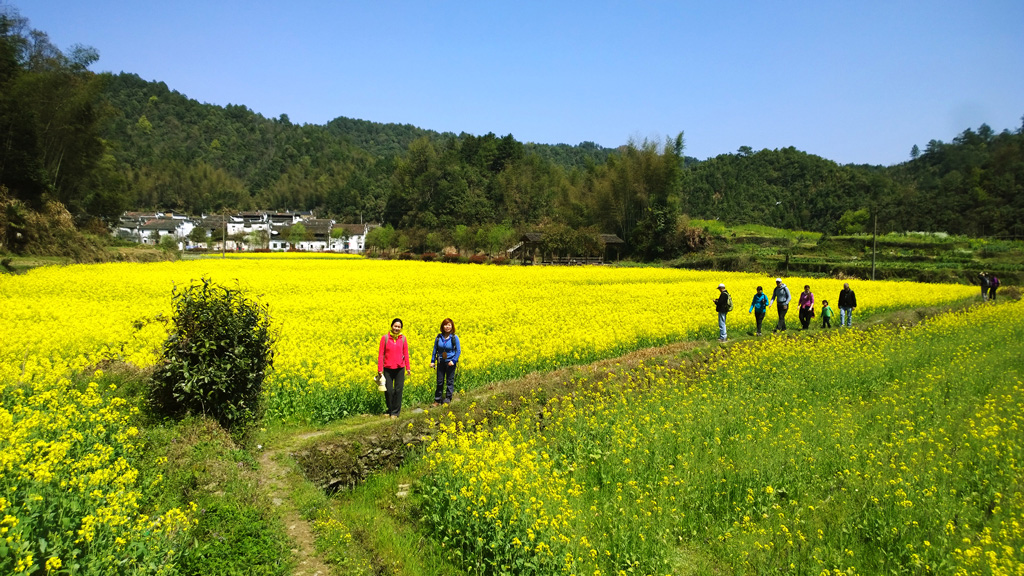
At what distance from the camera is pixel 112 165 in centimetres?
4828

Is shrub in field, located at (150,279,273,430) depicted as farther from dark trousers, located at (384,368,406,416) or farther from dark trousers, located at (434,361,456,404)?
dark trousers, located at (434,361,456,404)

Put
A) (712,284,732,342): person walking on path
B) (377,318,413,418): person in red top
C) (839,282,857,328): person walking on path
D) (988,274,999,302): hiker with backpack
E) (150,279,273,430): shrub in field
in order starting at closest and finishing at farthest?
1. (150,279,273,430): shrub in field
2. (377,318,413,418): person in red top
3. (712,284,732,342): person walking on path
4. (839,282,857,328): person walking on path
5. (988,274,999,302): hiker with backpack

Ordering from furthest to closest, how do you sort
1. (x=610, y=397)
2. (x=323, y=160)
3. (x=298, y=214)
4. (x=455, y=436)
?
(x=323, y=160), (x=298, y=214), (x=610, y=397), (x=455, y=436)

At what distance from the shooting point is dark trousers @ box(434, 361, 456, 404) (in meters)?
8.19

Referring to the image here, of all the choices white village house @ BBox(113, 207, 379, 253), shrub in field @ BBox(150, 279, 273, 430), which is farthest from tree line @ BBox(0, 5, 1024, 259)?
shrub in field @ BBox(150, 279, 273, 430)

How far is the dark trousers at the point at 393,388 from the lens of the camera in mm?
7742

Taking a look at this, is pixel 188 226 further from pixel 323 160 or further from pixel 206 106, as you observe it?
pixel 206 106

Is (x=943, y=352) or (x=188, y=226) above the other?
(x=188, y=226)

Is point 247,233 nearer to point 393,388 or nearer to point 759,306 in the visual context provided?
point 759,306

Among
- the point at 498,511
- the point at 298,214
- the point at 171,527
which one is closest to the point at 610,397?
the point at 498,511

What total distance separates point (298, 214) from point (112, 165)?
80.2 m

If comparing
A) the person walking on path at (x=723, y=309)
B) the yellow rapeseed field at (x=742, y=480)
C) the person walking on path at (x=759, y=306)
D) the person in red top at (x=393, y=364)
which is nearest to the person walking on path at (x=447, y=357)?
the person in red top at (x=393, y=364)

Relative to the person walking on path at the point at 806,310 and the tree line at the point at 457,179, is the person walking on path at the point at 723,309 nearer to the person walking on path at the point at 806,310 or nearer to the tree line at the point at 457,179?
the person walking on path at the point at 806,310

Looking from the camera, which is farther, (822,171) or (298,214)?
(298,214)
